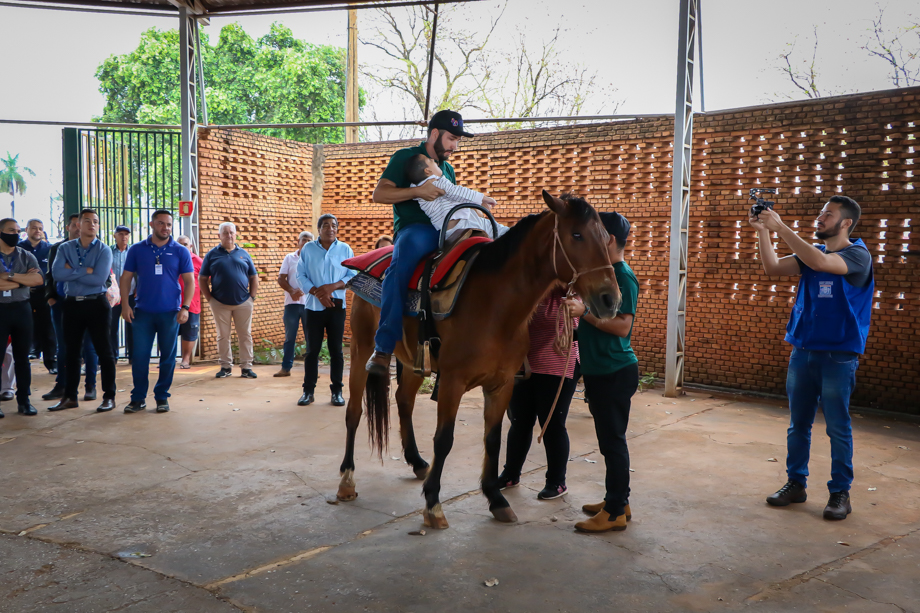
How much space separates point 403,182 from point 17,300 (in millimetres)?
4649

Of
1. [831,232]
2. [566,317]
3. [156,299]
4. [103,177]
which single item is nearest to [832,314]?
[831,232]

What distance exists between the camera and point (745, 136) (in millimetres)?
8242

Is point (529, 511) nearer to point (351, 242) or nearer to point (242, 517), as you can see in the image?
point (242, 517)

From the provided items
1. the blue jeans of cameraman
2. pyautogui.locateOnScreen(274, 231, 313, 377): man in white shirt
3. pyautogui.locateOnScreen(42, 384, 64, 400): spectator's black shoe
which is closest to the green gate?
pyautogui.locateOnScreen(274, 231, 313, 377): man in white shirt

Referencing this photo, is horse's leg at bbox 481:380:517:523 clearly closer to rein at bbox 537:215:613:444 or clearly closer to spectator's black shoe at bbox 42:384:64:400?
rein at bbox 537:215:613:444

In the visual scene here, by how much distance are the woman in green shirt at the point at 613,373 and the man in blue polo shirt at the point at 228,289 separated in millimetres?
6218

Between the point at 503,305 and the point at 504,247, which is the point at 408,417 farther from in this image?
the point at 504,247

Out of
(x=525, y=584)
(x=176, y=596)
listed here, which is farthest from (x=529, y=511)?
(x=176, y=596)

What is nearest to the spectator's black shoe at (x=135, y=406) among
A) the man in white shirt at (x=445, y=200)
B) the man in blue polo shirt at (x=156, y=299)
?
the man in blue polo shirt at (x=156, y=299)

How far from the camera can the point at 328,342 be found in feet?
24.6

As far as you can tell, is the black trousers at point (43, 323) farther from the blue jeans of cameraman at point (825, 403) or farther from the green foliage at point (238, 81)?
the green foliage at point (238, 81)

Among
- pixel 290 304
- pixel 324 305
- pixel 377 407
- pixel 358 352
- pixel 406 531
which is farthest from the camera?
pixel 290 304

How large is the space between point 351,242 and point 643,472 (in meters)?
8.19

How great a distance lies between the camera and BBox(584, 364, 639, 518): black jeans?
369cm
